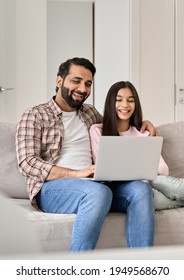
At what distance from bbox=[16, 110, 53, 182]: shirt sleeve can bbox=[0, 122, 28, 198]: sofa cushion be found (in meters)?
0.13

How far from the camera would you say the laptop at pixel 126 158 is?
5.79 feet

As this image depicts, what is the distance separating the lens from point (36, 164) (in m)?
1.97

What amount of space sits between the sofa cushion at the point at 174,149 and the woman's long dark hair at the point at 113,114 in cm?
20

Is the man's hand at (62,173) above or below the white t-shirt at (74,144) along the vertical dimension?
below

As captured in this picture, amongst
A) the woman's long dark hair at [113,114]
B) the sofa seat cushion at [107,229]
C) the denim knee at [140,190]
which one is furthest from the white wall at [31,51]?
the denim knee at [140,190]

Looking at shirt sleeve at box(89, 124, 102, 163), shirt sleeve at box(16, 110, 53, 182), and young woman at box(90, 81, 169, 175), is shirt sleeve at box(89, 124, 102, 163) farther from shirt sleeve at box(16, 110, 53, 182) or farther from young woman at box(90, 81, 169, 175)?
shirt sleeve at box(16, 110, 53, 182)

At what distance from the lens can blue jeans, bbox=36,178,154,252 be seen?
1740 mm

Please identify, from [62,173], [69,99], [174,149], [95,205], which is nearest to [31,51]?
[69,99]

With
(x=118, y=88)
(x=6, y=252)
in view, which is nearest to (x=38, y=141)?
(x=118, y=88)

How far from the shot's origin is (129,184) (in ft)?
6.32

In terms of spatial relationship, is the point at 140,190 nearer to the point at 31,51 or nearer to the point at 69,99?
the point at 69,99

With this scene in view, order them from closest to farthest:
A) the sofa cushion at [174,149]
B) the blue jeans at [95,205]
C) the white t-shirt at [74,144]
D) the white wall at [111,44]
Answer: the blue jeans at [95,205], the white t-shirt at [74,144], the sofa cushion at [174,149], the white wall at [111,44]

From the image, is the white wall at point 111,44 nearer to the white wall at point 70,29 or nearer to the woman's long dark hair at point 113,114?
the white wall at point 70,29

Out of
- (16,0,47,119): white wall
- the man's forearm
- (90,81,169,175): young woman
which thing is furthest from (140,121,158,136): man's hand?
(16,0,47,119): white wall
